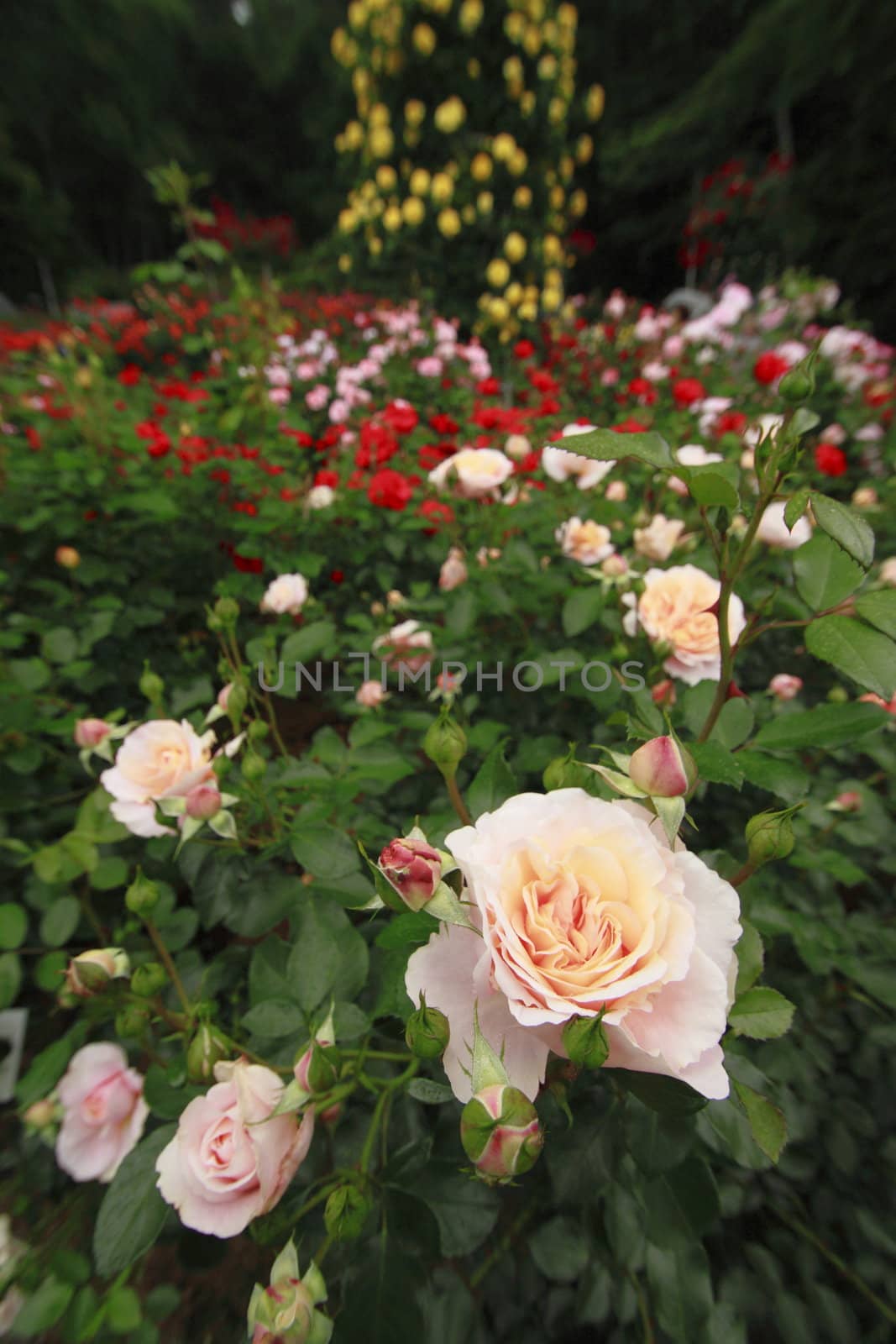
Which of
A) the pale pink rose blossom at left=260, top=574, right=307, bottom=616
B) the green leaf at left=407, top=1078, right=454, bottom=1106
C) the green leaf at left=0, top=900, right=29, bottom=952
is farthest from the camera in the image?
the pale pink rose blossom at left=260, top=574, right=307, bottom=616

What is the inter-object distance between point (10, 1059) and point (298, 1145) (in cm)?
63

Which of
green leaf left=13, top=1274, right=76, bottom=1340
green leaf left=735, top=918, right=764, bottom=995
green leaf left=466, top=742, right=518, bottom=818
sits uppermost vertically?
green leaf left=466, top=742, right=518, bottom=818

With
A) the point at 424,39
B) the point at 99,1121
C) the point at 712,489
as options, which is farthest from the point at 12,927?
the point at 424,39

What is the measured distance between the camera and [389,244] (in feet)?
12.5

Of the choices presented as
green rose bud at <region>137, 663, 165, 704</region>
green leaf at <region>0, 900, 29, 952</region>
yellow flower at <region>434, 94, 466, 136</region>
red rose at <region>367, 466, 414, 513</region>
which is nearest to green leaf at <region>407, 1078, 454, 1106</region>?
green rose bud at <region>137, 663, 165, 704</region>

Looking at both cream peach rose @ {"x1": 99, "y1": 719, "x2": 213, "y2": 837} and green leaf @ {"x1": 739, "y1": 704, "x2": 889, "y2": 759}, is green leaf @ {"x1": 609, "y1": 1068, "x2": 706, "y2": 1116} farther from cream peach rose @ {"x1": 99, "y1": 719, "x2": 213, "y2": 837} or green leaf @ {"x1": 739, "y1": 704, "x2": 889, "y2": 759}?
cream peach rose @ {"x1": 99, "y1": 719, "x2": 213, "y2": 837}

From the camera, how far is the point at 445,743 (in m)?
0.38

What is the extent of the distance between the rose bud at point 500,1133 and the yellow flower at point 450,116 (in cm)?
454

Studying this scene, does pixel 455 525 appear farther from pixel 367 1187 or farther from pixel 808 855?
pixel 367 1187

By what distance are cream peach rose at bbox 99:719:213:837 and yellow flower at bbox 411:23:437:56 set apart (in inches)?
179

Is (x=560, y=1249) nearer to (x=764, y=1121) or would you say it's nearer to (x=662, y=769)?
(x=764, y=1121)

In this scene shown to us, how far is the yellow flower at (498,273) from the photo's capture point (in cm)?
359

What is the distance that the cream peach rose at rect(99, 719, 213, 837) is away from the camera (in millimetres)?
492

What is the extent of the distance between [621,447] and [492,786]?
225 mm
